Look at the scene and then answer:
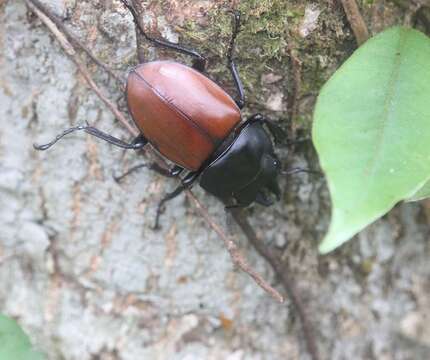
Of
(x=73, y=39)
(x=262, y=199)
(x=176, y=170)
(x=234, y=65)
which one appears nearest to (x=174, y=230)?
(x=176, y=170)

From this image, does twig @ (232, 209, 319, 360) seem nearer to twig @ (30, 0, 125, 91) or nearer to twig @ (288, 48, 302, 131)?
twig @ (288, 48, 302, 131)

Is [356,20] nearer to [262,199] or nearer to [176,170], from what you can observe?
[262,199]

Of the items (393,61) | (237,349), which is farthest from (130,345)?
(393,61)

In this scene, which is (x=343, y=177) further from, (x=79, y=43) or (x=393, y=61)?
(x=79, y=43)

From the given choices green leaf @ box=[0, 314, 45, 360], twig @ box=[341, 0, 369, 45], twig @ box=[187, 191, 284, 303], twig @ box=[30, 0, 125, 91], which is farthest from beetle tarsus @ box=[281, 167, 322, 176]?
green leaf @ box=[0, 314, 45, 360]

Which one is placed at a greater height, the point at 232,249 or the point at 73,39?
the point at 73,39

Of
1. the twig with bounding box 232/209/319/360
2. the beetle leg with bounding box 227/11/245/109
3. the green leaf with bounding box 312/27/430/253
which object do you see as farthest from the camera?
the twig with bounding box 232/209/319/360

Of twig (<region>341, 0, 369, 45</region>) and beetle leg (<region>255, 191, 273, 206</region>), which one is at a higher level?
twig (<region>341, 0, 369, 45</region>)
